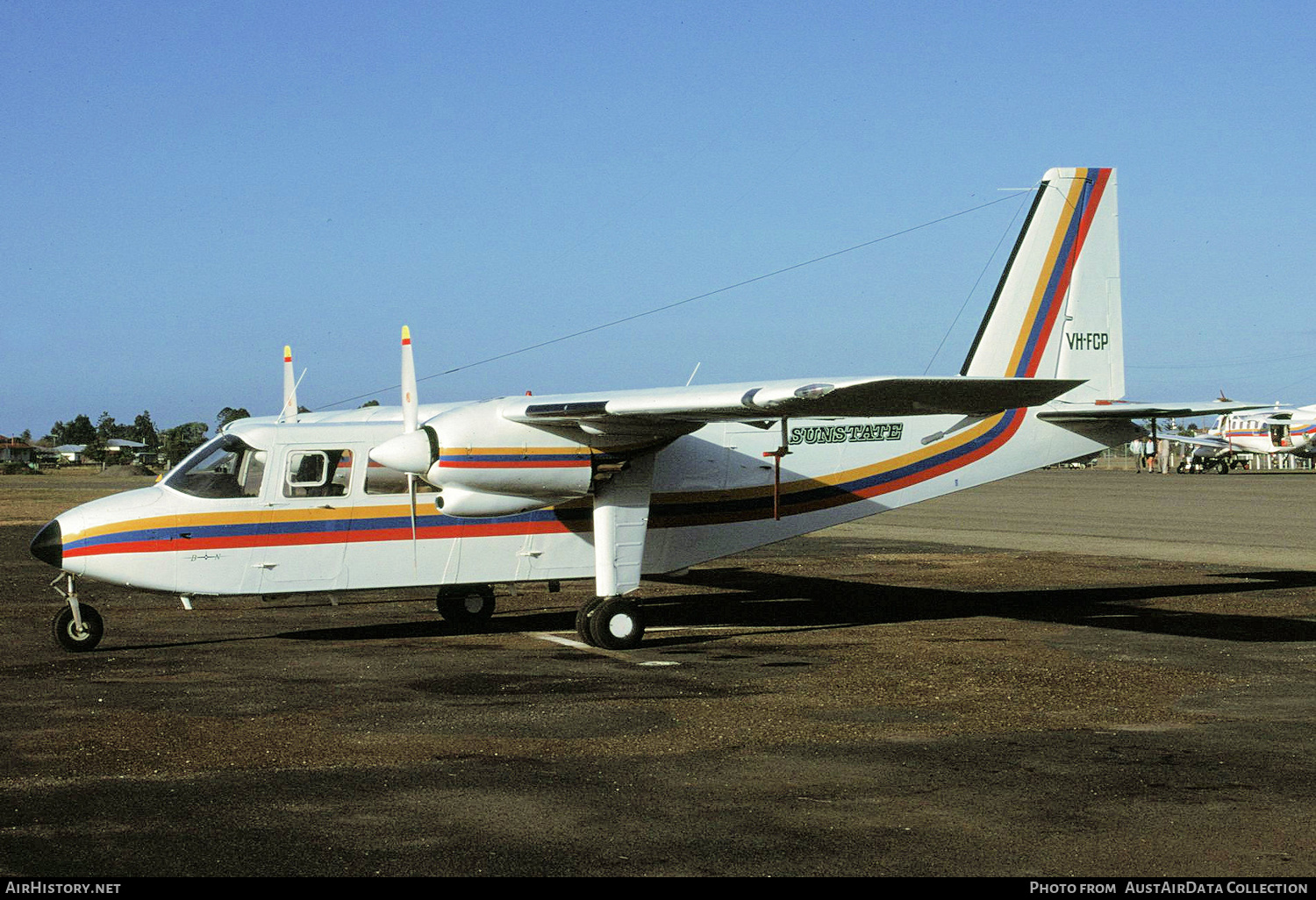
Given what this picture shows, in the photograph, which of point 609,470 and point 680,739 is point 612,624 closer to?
point 609,470

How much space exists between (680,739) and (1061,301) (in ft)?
35.6

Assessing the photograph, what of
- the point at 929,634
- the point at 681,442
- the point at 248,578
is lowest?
the point at 929,634

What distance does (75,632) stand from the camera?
14.0 m

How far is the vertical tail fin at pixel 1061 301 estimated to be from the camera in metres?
17.8

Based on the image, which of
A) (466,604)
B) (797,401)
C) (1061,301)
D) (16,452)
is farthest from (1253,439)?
(16,452)

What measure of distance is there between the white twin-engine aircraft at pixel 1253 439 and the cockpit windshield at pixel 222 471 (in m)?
65.0

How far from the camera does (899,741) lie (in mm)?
9438

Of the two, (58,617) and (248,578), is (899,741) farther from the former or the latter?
(58,617)

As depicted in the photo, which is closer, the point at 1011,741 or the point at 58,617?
the point at 1011,741

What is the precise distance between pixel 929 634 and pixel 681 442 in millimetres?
3857

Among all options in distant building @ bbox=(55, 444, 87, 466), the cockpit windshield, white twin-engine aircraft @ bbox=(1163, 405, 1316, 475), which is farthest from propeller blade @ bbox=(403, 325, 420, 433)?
distant building @ bbox=(55, 444, 87, 466)

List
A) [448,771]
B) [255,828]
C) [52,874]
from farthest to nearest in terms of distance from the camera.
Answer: [448,771], [255,828], [52,874]

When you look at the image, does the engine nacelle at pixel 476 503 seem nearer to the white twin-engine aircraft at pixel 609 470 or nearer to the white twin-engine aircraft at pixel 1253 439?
the white twin-engine aircraft at pixel 609 470

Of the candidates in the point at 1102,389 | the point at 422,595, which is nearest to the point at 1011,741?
the point at 1102,389
